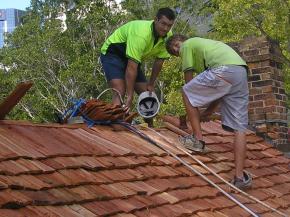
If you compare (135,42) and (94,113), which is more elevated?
(135,42)

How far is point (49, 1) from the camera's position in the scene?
3831 centimetres

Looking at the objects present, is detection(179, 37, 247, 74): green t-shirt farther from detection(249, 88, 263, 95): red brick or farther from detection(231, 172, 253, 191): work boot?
detection(249, 88, 263, 95): red brick

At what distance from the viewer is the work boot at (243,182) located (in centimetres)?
351

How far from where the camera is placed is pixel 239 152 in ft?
12.1

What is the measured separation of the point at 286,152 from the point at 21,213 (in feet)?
13.2

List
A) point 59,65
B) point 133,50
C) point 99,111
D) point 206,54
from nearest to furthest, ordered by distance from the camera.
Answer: point 99,111 < point 206,54 < point 133,50 < point 59,65

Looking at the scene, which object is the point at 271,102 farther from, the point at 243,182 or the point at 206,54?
the point at 243,182

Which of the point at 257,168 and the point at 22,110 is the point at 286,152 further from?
the point at 22,110

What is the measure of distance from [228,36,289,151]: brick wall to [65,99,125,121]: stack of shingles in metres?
2.14

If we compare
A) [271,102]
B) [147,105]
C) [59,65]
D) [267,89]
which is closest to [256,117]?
[271,102]

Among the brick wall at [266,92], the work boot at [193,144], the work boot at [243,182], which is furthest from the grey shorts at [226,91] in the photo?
the brick wall at [266,92]

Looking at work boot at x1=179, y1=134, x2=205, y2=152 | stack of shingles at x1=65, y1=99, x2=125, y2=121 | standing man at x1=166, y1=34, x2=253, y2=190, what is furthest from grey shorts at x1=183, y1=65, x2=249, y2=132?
stack of shingles at x1=65, y1=99, x2=125, y2=121

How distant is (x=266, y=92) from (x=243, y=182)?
2.06 metres

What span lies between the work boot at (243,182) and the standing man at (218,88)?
3 centimetres
